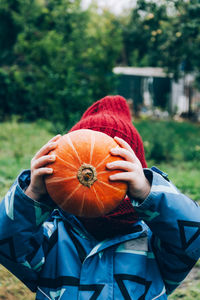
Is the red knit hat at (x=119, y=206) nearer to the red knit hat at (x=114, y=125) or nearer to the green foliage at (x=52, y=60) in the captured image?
the red knit hat at (x=114, y=125)

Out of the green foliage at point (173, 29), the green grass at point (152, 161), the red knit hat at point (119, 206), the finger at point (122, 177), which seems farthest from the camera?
the green foliage at point (173, 29)

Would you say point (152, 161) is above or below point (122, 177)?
below

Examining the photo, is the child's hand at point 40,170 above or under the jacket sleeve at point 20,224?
above

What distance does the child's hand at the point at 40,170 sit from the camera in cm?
142

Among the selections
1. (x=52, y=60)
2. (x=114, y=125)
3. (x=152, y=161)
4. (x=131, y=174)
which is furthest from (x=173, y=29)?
(x=131, y=174)

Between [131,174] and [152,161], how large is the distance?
6.78m

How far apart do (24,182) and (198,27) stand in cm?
838

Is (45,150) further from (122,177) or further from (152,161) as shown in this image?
(152,161)

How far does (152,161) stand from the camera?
319 inches

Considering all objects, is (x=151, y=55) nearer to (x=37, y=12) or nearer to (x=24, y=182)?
(x=37, y=12)

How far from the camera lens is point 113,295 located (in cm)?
166

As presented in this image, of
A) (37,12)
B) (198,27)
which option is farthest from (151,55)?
(198,27)

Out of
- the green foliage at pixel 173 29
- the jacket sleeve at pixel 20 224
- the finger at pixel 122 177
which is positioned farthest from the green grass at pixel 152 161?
the green foliage at pixel 173 29

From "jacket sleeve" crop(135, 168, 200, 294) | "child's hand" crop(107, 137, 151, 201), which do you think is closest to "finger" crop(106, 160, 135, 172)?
"child's hand" crop(107, 137, 151, 201)
